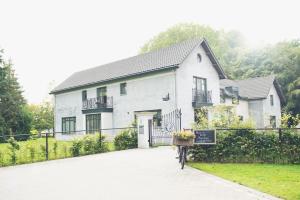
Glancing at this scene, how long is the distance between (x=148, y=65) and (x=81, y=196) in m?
21.6

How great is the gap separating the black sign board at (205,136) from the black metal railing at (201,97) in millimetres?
14455

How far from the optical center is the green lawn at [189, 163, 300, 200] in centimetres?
813

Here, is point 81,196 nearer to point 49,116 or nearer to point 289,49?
point 289,49

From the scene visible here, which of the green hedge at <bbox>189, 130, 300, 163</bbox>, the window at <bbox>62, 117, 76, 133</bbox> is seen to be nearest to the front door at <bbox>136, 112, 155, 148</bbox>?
the green hedge at <bbox>189, 130, 300, 163</bbox>

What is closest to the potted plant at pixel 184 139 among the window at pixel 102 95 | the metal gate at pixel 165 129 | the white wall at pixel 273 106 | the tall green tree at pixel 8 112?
the metal gate at pixel 165 129

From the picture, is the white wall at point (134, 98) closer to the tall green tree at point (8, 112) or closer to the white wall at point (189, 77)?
the white wall at point (189, 77)

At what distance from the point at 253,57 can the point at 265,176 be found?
43.9 metres

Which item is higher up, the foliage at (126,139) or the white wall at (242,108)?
the white wall at (242,108)

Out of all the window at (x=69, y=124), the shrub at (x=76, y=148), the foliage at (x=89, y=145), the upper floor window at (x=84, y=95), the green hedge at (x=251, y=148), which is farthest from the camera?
the window at (x=69, y=124)

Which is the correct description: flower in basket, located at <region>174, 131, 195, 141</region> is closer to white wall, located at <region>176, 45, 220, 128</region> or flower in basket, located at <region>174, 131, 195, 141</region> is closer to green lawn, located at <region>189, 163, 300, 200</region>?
green lawn, located at <region>189, 163, 300, 200</region>

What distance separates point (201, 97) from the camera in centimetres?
2867

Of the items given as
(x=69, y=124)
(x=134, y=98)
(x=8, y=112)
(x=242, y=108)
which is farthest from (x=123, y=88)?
(x=8, y=112)

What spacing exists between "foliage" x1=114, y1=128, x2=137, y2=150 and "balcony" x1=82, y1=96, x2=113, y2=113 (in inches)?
425

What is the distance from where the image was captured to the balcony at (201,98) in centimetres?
2779
